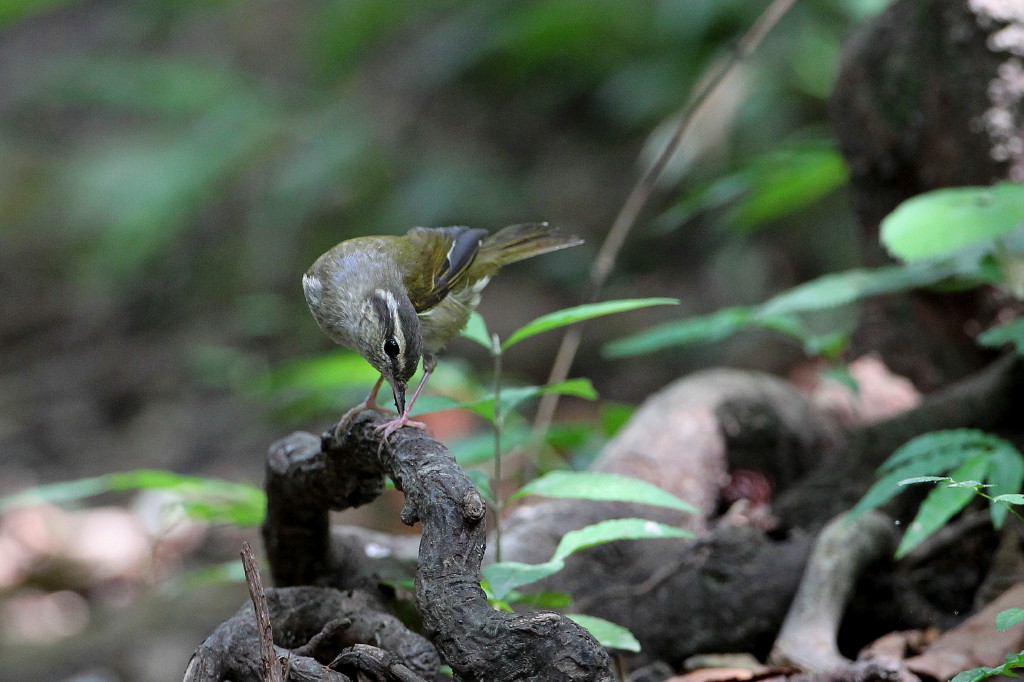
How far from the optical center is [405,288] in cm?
291

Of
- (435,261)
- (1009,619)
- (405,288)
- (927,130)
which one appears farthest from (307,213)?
(1009,619)

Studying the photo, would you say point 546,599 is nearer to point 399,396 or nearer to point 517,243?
point 399,396

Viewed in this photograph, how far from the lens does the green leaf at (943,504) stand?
2027 millimetres

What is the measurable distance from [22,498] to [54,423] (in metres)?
6.41

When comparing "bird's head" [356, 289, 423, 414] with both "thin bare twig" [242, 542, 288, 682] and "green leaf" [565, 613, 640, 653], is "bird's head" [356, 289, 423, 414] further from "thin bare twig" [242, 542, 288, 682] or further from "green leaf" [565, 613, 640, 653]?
"thin bare twig" [242, 542, 288, 682]

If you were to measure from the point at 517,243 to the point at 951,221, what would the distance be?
1.48m

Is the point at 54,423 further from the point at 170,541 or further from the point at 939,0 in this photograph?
the point at 939,0

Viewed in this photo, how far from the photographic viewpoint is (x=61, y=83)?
1081 cm

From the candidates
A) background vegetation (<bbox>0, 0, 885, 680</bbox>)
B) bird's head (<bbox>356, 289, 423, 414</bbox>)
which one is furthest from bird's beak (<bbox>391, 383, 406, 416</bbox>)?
background vegetation (<bbox>0, 0, 885, 680</bbox>)

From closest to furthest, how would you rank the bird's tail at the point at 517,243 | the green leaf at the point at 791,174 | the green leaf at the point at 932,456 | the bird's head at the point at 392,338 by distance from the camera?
1. the green leaf at the point at 932,456
2. the bird's head at the point at 392,338
3. the bird's tail at the point at 517,243
4. the green leaf at the point at 791,174

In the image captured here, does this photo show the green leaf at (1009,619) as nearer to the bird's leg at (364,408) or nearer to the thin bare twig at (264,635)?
the thin bare twig at (264,635)

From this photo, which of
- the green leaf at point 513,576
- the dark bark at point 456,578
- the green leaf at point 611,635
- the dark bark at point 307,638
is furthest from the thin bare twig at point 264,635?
the green leaf at point 611,635

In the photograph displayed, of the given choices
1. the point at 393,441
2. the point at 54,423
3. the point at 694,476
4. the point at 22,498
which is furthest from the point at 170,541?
the point at 393,441

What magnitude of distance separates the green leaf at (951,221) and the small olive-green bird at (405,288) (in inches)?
42.0
